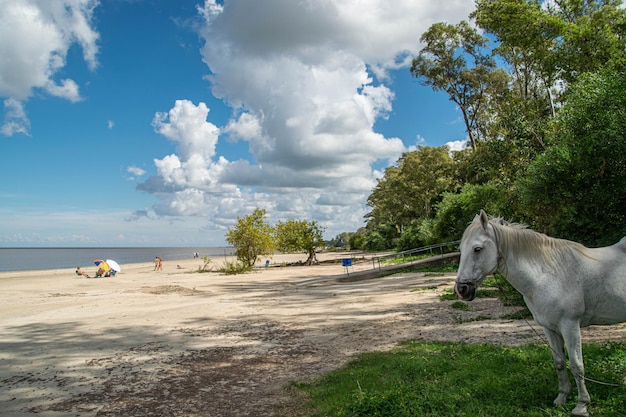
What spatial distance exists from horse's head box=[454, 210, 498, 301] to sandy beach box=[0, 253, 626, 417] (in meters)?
2.85

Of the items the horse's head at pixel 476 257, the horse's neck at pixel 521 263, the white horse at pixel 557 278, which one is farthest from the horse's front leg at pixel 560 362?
the horse's head at pixel 476 257

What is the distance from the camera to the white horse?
13.1 feet

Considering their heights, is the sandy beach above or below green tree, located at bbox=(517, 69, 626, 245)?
below

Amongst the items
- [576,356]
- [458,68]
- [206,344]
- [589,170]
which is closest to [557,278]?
[576,356]

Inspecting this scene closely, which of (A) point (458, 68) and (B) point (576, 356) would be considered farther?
(A) point (458, 68)

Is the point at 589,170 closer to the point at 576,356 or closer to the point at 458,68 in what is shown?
the point at 576,356

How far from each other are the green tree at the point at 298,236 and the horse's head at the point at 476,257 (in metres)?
38.1

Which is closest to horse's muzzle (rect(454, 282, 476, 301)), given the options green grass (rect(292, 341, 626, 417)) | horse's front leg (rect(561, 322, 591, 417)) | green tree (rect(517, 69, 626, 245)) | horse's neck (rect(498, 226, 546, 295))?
horse's neck (rect(498, 226, 546, 295))

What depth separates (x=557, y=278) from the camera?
13.5 feet

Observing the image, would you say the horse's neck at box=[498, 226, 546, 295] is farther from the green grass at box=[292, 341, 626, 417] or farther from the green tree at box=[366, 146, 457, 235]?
the green tree at box=[366, 146, 457, 235]

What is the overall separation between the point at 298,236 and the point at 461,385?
3845cm

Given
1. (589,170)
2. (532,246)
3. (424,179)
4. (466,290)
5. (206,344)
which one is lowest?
(206,344)

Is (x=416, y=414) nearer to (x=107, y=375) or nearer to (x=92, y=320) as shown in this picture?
(x=107, y=375)

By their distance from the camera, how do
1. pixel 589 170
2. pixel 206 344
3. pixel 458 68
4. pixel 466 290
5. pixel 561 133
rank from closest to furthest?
1. pixel 466 290
2. pixel 589 170
3. pixel 206 344
4. pixel 561 133
5. pixel 458 68
